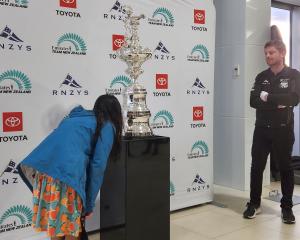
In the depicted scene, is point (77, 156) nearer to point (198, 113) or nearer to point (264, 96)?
point (264, 96)

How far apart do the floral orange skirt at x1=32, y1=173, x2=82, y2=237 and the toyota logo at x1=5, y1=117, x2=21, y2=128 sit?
68 centimetres

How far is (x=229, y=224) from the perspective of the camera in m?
3.40

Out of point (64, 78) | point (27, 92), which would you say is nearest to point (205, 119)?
point (64, 78)

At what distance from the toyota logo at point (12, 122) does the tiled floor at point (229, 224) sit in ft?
3.56

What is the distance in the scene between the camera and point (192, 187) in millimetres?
3938

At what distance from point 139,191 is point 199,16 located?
6.92 feet

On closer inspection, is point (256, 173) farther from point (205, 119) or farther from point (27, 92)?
point (27, 92)

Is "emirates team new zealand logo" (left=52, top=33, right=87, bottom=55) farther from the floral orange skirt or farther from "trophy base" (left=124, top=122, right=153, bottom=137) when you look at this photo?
the floral orange skirt

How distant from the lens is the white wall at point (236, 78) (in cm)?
437

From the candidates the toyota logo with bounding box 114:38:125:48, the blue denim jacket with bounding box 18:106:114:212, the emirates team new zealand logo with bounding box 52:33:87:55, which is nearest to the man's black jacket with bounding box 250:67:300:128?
the toyota logo with bounding box 114:38:125:48

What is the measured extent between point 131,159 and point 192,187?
166 centimetres

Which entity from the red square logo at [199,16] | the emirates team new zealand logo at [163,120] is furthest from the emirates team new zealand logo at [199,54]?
the emirates team new zealand logo at [163,120]

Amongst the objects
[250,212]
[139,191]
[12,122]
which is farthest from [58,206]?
[250,212]

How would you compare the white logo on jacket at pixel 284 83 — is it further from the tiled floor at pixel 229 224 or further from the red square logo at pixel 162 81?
the tiled floor at pixel 229 224
